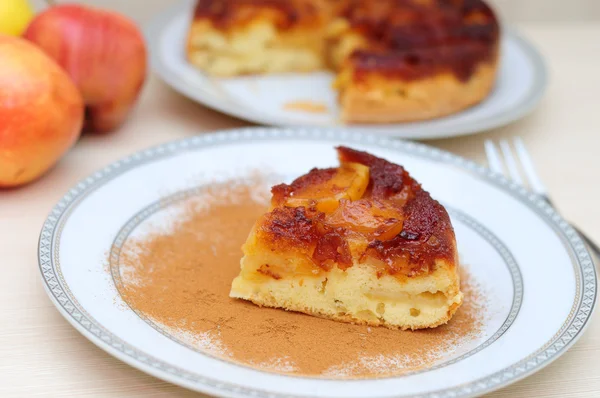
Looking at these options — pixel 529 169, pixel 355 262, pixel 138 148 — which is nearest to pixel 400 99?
pixel 529 169

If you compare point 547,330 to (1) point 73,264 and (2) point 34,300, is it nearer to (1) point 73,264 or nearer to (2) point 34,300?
(1) point 73,264

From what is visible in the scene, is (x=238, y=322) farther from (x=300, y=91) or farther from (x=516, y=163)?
(x=300, y=91)

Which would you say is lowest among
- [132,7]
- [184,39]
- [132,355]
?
[132,7]

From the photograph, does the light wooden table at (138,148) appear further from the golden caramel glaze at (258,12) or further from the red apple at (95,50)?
the golden caramel glaze at (258,12)

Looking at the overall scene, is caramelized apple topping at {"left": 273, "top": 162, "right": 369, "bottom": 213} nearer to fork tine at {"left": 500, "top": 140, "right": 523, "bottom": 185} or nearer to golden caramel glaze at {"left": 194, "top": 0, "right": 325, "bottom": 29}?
fork tine at {"left": 500, "top": 140, "right": 523, "bottom": 185}

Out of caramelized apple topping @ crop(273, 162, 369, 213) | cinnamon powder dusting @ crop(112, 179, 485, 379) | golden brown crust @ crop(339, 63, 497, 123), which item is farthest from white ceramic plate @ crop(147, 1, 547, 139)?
cinnamon powder dusting @ crop(112, 179, 485, 379)

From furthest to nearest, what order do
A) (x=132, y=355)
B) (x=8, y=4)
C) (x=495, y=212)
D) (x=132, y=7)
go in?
(x=132, y=7) → (x=8, y=4) → (x=495, y=212) → (x=132, y=355)

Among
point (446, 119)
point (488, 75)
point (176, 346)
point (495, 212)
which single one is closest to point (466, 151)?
point (446, 119)
